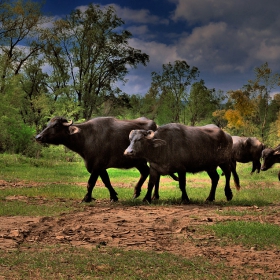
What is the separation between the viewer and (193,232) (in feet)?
29.0

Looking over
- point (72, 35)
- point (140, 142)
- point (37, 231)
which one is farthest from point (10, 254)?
point (72, 35)

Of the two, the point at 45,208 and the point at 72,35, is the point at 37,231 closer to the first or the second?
the point at 45,208

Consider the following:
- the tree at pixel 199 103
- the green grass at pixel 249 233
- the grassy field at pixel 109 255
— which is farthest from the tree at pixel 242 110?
the green grass at pixel 249 233

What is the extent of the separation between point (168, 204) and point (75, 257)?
5.91 m

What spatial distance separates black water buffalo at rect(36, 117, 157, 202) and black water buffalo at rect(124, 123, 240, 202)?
3.10 ft

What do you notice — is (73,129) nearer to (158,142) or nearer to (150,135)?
(150,135)

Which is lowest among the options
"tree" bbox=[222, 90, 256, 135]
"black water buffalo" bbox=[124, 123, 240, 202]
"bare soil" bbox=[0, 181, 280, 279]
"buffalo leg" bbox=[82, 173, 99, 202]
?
"bare soil" bbox=[0, 181, 280, 279]

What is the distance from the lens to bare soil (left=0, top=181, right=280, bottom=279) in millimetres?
7051

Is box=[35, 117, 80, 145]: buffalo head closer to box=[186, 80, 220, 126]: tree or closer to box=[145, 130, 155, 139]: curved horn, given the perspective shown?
box=[145, 130, 155, 139]: curved horn

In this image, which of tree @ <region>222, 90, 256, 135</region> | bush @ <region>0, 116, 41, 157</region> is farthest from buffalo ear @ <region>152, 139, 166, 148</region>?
tree @ <region>222, 90, 256, 135</region>

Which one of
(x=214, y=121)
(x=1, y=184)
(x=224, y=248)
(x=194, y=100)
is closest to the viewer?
(x=224, y=248)

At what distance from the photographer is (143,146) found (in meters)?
12.5

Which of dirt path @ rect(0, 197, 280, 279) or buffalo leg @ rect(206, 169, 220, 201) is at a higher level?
buffalo leg @ rect(206, 169, 220, 201)

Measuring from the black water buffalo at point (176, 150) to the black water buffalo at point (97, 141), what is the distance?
94 centimetres
